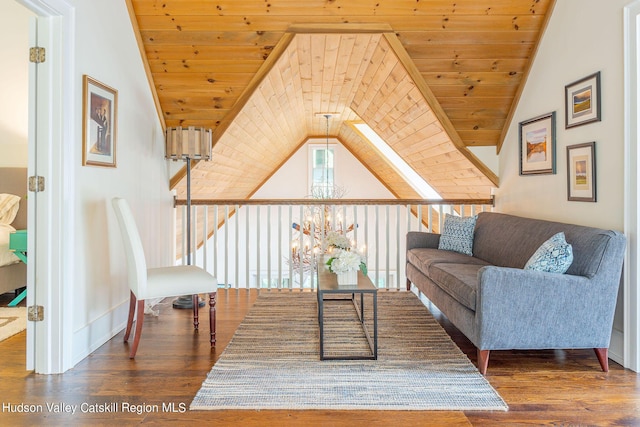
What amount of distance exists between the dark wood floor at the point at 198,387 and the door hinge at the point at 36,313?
0.31 meters

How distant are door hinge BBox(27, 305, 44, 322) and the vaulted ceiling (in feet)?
7.01

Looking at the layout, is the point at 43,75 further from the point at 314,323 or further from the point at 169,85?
the point at 314,323

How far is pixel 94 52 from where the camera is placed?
280 cm

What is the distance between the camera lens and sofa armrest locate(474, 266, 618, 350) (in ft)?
7.80

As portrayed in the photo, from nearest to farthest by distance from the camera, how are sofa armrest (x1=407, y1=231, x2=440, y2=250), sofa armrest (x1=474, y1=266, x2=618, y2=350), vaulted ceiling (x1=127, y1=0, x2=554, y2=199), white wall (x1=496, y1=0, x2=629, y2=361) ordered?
sofa armrest (x1=474, y1=266, x2=618, y2=350) → white wall (x1=496, y1=0, x2=629, y2=361) → vaulted ceiling (x1=127, y1=0, x2=554, y2=199) → sofa armrest (x1=407, y1=231, x2=440, y2=250)

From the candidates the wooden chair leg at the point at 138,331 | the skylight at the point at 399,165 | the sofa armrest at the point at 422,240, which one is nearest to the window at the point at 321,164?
the skylight at the point at 399,165

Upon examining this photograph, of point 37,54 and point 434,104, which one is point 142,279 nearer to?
point 37,54

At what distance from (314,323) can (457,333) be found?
1.07 m

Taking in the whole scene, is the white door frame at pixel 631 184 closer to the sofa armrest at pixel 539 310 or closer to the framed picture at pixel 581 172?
the sofa armrest at pixel 539 310

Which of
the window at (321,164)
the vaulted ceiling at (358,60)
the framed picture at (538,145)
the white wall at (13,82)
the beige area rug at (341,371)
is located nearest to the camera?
the beige area rug at (341,371)

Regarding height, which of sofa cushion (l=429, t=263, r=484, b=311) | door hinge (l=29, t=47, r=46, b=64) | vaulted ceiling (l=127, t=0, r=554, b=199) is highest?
vaulted ceiling (l=127, t=0, r=554, b=199)

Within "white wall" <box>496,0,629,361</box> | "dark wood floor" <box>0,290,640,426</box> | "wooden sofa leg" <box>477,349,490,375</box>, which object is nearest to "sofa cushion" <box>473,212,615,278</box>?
"white wall" <box>496,0,629,361</box>

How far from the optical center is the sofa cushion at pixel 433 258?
11.4 feet

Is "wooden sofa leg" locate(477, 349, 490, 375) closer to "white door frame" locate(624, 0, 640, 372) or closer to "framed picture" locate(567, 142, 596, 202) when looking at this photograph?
"white door frame" locate(624, 0, 640, 372)
